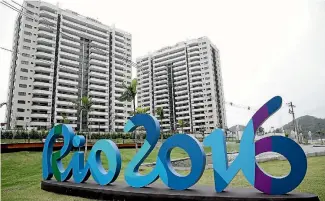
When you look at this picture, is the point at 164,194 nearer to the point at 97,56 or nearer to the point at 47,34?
the point at 47,34

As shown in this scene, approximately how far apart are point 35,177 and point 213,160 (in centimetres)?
1324

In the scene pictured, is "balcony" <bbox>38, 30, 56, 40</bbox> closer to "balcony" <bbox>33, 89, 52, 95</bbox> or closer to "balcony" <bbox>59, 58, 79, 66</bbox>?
"balcony" <bbox>59, 58, 79, 66</bbox>

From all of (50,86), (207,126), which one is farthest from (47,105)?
(207,126)

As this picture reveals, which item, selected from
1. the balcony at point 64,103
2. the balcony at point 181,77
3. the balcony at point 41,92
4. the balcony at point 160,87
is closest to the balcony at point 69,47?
the balcony at point 41,92

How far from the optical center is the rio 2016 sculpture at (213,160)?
6.25 meters

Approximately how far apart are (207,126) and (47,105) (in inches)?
2261

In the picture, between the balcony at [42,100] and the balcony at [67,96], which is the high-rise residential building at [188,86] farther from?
the balcony at [42,100]

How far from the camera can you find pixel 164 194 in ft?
23.6

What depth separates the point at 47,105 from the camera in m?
73.1

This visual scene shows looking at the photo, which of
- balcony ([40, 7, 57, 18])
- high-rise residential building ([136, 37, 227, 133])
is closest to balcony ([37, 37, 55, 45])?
balcony ([40, 7, 57, 18])

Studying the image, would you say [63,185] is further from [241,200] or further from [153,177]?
[241,200]

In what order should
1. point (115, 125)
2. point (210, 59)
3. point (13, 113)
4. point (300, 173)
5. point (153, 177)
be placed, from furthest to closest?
point (210, 59), point (115, 125), point (13, 113), point (153, 177), point (300, 173)

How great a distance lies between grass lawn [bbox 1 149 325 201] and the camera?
9.35m

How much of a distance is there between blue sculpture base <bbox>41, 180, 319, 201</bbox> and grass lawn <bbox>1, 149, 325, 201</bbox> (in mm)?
408
